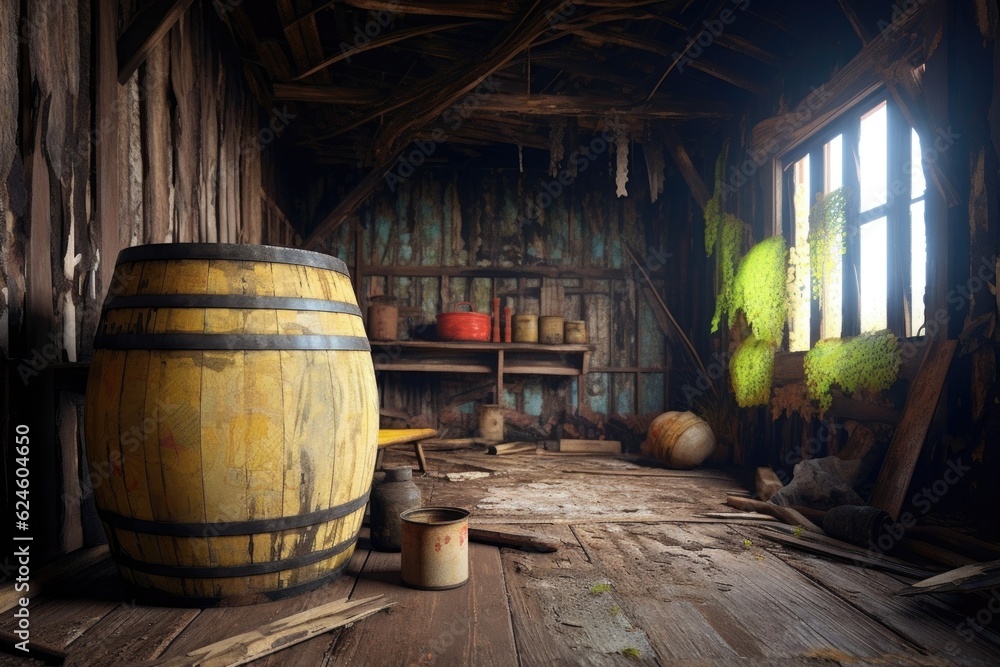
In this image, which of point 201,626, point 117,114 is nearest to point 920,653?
point 201,626

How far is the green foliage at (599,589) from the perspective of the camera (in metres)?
2.35

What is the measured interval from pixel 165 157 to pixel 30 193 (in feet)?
4.16

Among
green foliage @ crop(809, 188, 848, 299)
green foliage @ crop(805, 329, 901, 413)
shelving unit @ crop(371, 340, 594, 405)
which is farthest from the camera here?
shelving unit @ crop(371, 340, 594, 405)

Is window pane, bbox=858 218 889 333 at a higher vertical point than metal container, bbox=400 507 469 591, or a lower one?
higher

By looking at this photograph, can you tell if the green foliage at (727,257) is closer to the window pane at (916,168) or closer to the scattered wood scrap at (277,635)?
the window pane at (916,168)

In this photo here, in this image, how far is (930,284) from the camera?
3516mm

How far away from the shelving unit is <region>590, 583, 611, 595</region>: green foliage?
4.32 m

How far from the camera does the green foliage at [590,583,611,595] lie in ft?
7.71

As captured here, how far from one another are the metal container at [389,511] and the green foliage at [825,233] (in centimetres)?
351

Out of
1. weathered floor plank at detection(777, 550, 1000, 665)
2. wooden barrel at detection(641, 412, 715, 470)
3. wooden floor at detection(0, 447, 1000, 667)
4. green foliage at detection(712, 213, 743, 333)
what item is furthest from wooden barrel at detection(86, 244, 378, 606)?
green foliage at detection(712, 213, 743, 333)

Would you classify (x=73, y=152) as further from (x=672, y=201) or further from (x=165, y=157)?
(x=672, y=201)

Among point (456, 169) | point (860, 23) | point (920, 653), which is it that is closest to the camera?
point (920, 653)

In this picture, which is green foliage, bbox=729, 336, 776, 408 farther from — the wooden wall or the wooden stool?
the wooden wall

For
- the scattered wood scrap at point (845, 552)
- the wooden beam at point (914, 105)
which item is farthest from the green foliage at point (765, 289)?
the scattered wood scrap at point (845, 552)
